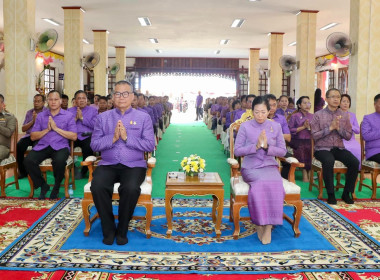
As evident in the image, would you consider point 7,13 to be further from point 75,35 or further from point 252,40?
point 252,40

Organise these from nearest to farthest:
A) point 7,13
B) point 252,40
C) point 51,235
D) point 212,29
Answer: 1. point 51,235
2. point 7,13
3. point 212,29
4. point 252,40

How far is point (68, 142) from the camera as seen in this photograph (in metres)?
5.46

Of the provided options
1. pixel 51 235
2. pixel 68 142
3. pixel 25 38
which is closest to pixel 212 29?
pixel 25 38

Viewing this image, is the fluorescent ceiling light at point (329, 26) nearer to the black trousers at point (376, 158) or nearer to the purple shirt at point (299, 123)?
the purple shirt at point (299, 123)

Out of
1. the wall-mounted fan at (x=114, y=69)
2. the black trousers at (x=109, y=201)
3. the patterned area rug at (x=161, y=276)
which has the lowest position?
the patterned area rug at (x=161, y=276)

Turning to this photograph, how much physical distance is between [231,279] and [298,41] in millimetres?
10182

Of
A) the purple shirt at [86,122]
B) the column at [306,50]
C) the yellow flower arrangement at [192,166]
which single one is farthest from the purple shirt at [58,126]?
the column at [306,50]

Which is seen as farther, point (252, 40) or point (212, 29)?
point (252, 40)

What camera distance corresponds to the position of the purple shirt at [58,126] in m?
5.25

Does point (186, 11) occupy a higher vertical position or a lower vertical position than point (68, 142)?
higher

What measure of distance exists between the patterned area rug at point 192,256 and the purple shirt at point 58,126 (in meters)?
1.48

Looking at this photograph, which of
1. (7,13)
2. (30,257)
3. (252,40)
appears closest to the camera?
(30,257)

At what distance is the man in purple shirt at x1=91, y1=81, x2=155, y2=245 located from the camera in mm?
3627

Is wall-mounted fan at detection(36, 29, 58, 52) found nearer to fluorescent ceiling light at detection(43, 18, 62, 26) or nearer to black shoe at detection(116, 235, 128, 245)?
fluorescent ceiling light at detection(43, 18, 62, 26)
